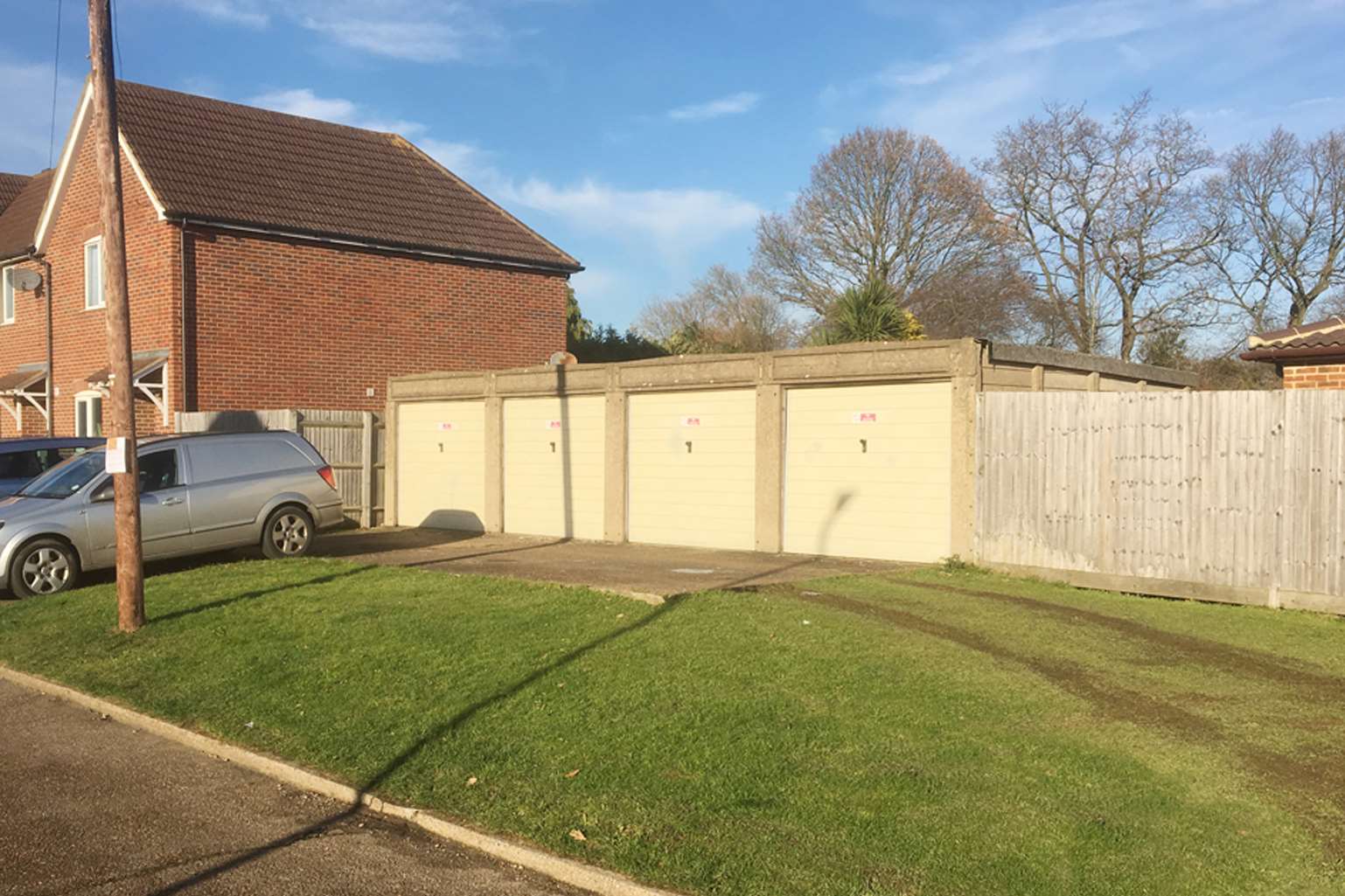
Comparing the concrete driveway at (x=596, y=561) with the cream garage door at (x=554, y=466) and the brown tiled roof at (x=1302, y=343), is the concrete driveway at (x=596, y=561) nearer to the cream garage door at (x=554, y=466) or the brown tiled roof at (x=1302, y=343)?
the cream garage door at (x=554, y=466)

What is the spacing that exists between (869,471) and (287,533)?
752 cm

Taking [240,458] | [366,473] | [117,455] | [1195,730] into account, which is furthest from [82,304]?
[1195,730]

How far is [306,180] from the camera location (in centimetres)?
2442

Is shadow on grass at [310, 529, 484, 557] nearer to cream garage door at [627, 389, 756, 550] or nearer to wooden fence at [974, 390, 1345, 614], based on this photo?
cream garage door at [627, 389, 756, 550]

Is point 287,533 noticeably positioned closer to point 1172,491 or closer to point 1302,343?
point 1172,491

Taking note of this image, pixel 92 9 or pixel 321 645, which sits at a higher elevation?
pixel 92 9

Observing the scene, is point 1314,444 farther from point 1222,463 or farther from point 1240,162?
point 1240,162

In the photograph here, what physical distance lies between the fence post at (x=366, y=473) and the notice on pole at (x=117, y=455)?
1175 centimetres

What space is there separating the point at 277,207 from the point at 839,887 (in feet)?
69.3

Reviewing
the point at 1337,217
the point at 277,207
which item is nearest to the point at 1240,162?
the point at 1337,217

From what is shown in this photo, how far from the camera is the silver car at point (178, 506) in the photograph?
42.0ft

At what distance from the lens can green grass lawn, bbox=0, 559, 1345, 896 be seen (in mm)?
5043

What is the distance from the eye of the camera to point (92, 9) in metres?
9.88

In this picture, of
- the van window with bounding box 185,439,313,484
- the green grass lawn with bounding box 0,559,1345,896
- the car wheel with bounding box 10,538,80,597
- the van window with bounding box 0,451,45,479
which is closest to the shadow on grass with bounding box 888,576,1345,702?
the green grass lawn with bounding box 0,559,1345,896
